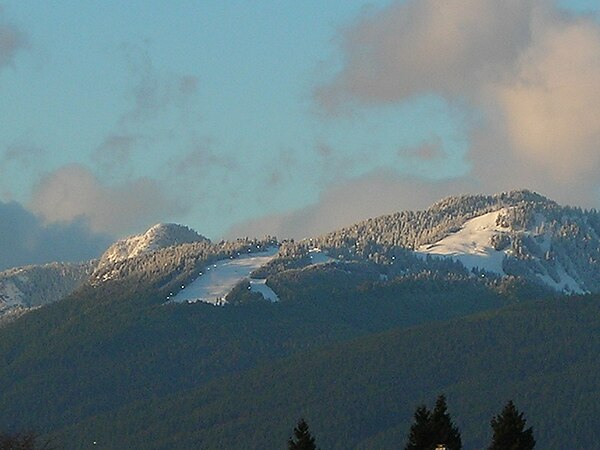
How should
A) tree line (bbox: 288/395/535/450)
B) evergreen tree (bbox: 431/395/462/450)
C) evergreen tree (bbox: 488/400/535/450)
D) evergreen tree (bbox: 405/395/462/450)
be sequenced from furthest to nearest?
1. evergreen tree (bbox: 431/395/462/450)
2. evergreen tree (bbox: 405/395/462/450)
3. tree line (bbox: 288/395/535/450)
4. evergreen tree (bbox: 488/400/535/450)

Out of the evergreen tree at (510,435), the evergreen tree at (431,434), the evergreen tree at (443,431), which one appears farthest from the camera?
the evergreen tree at (443,431)

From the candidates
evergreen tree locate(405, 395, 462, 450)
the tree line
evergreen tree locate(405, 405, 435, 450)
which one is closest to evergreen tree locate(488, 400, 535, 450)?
the tree line

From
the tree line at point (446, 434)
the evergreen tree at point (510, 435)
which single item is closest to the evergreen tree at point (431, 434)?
the tree line at point (446, 434)

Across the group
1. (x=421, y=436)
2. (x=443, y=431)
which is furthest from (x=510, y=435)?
(x=421, y=436)

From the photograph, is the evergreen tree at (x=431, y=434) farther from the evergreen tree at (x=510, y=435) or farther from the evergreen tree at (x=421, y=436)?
the evergreen tree at (x=510, y=435)

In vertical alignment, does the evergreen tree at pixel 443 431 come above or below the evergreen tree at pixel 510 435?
above

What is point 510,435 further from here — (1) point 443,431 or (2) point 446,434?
(1) point 443,431

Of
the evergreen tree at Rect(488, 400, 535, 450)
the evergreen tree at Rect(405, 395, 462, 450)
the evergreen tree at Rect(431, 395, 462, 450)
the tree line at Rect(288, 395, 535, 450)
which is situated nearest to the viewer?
the evergreen tree at Rect(488, 400, 535, 450)

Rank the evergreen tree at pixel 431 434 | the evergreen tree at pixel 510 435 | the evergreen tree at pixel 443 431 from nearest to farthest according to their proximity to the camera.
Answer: the evergreen tree at pixel 510 435
the evergreen tree at pixel 431 434
the evergreen tree at pixel 443 431

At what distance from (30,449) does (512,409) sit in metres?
37.4

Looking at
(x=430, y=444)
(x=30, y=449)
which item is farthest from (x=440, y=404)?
(x=30, y=449)

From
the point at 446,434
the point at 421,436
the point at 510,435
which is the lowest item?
the point at 510,435

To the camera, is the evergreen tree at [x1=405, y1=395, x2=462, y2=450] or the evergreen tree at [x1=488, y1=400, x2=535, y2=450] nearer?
the evergreen tree at [x1=488, y1=400, x2=535, y2=450]

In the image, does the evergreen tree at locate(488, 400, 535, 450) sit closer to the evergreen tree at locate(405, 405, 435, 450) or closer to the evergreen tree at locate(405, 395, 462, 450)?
the evergreen tree at locate(405, 395, 462, 450)
